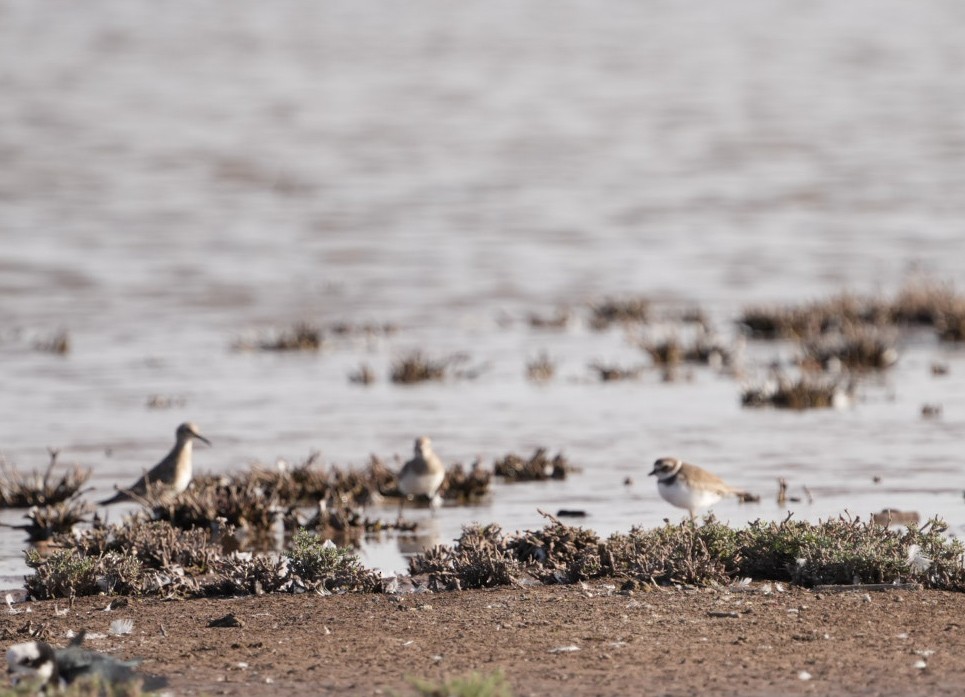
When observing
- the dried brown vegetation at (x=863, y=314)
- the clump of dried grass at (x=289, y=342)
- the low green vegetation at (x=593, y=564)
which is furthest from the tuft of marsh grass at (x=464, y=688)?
the dried brown vegetation at (x=863, y=314)

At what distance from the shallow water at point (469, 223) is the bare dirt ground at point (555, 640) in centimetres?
166

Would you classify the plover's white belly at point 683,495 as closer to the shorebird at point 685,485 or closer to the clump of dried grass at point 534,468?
the shorebird at point 685,485

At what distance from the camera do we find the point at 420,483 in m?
11.4

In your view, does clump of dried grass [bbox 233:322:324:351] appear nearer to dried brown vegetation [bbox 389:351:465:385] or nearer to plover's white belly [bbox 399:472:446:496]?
dried brown vegetation [bbox 389:351:465:385]

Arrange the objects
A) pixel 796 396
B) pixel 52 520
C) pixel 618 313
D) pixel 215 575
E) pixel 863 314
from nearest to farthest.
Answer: pixel 215 575
pixel 52 520
pixel 796 396
pixel 863 314
pixel 618 313

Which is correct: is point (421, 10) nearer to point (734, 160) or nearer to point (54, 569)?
point (734, 160)

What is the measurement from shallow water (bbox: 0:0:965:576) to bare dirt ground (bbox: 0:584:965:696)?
1658 mm

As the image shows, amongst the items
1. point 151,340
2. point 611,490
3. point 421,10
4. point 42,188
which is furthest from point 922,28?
point 611,490

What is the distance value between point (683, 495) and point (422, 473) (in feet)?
5.74

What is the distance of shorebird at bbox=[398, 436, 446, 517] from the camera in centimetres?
1134

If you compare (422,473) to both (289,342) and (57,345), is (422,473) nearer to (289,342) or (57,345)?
(289,342)

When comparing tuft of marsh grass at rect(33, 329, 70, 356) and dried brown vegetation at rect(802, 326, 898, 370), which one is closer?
dried brown vegetation at rect(802, 326, 898, 370)

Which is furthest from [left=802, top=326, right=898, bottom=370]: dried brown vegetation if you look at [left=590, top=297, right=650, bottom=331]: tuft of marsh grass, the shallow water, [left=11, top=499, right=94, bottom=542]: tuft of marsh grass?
[left=11, top=499, right=94, bottom=542]: tuft of marsh grass

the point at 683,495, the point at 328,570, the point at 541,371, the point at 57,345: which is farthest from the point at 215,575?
the point at 57,345
